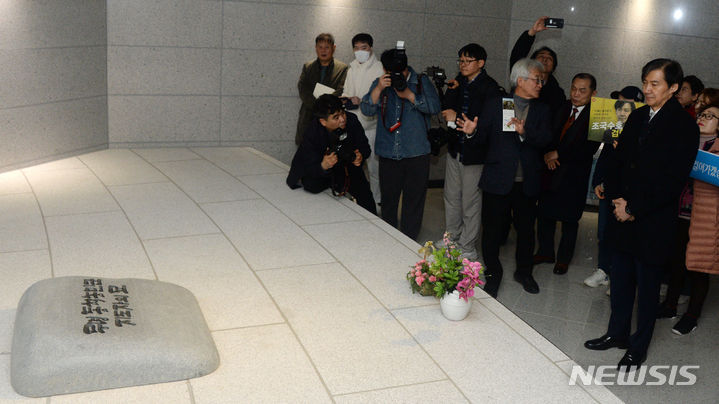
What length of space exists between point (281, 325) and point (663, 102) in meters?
2.29

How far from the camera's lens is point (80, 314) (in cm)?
288

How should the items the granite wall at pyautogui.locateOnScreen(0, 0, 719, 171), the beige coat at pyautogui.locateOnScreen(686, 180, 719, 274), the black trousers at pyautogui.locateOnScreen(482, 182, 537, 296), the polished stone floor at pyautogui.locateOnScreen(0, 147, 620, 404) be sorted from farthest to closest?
Result: the granite wall at pyautogui.locateOnScreen(0, 0, 719, 171)
the black trousers at pyautogui.locateOnScreen(482, 182, 537, 296)
the beige coat at pyautogui.locateOnScreen(686, 180, 719, 274)
the polished stone floor at pyautogui.locateOnScreen(0, 147, 620, 404)

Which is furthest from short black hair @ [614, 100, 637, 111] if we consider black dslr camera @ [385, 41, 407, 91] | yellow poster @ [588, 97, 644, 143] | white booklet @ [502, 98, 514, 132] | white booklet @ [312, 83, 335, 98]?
white booklet @ [312, 83, 335, 98]

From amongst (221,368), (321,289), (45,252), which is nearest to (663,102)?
(321,289)

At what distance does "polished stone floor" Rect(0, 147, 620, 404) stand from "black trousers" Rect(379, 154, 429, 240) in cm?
45

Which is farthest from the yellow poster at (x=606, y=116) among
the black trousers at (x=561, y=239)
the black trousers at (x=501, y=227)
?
the black trousers at (x=561, y=239)

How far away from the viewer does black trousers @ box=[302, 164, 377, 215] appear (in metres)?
5.50

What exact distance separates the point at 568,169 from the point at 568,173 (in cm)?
3

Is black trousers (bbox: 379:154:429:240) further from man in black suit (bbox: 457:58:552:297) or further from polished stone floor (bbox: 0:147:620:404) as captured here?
man in black suit (bbox: 457:58:552:297)

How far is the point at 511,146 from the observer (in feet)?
15.8

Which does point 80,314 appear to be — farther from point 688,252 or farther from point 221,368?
point 688,252

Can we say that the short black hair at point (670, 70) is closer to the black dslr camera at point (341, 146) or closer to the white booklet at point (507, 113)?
the white booklet at point (507, 113)

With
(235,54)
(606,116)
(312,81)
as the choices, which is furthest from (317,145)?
(235,54)

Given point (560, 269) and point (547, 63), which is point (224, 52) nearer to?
point (547, 63)
